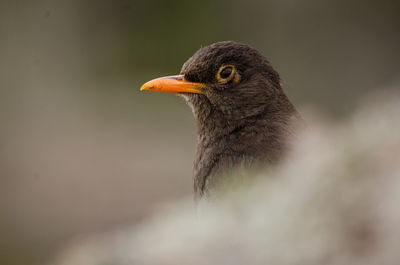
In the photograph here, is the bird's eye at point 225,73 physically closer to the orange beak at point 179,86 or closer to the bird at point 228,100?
the bird at point 228,100

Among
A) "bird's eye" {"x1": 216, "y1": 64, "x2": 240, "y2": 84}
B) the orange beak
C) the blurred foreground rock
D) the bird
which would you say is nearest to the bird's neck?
the bird

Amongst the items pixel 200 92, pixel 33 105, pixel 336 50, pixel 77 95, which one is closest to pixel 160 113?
pixel 77 95

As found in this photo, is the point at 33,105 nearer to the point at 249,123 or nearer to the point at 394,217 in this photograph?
the point at 249,123

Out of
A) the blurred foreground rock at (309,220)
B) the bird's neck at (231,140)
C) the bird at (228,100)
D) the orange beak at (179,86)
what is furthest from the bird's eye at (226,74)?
the blurred foreground rock at (309,220)

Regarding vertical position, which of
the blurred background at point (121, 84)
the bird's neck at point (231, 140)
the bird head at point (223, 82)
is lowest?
the bird's neck at point (231, 140)

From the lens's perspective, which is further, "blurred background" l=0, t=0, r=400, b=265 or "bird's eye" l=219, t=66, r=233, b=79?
"blurred background" l=0, t=0, r=400, b=265

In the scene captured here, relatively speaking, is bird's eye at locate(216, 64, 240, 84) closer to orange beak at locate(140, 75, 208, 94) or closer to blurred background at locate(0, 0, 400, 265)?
orange beak at locate(140, 75, 208, 94)
